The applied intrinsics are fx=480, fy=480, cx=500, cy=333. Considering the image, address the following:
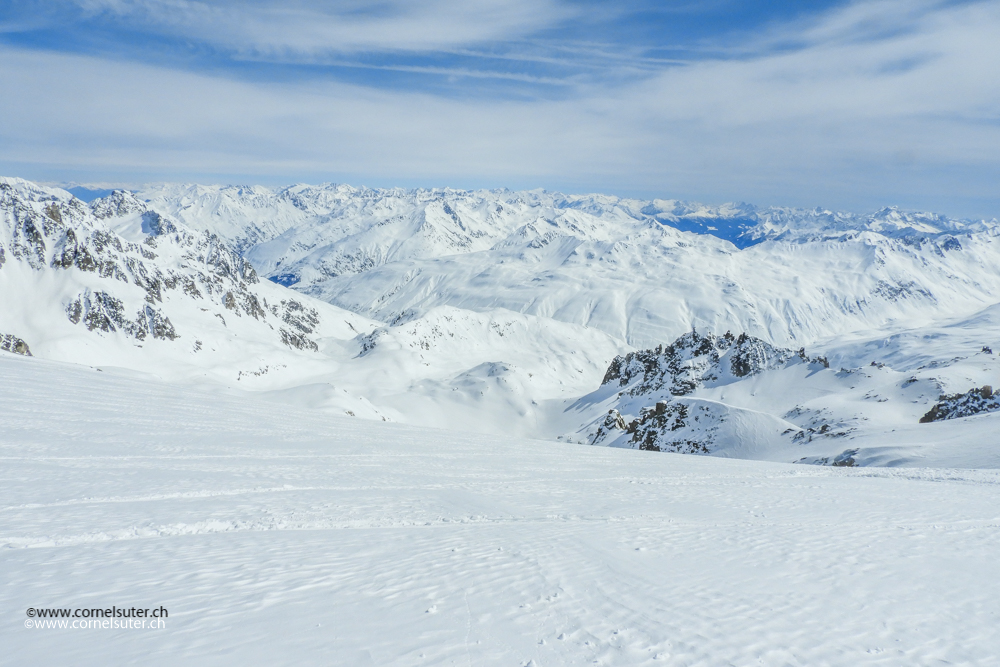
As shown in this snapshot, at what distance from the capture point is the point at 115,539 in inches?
432

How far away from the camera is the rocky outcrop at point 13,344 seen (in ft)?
356

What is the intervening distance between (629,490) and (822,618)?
11.0 m

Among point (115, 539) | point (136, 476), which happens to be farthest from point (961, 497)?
point (136, 476)

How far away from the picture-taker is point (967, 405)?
5388 cm

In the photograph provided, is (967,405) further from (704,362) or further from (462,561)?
(462,561)

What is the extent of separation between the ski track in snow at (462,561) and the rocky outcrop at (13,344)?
12226 cm

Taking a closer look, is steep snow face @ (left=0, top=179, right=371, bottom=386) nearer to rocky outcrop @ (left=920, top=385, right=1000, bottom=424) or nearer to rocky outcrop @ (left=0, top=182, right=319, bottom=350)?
rocky outcrop @ (left=0, top=182, right=319, bottom=350)

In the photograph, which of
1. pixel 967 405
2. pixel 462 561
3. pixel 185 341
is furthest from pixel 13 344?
pixel 967 405

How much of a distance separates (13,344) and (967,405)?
6861 inches

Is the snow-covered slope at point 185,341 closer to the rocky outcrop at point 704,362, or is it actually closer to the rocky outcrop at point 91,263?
the rocky outcrop at point 91,263

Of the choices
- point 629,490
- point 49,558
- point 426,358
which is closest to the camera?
point 49,558

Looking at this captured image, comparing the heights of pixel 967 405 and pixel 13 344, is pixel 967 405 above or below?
above

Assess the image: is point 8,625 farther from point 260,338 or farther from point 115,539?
point 260,338

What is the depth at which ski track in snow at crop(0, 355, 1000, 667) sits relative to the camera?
7.38 meters
